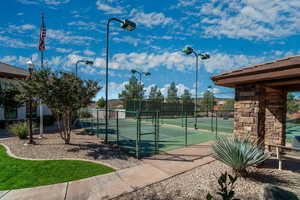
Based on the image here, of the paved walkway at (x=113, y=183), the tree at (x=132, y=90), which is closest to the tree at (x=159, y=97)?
the tree at (x=132, y=90)

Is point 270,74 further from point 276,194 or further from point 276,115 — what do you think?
point 276,115

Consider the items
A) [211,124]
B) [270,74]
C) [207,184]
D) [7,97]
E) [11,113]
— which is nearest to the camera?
[207,184]

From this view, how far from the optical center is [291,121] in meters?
18.6

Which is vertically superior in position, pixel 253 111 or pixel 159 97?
pixel 159 97

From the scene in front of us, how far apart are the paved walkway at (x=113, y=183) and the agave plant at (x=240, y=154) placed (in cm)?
119

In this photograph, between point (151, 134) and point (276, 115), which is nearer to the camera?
point (276, 115)

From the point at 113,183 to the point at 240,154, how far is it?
3383 millimetres

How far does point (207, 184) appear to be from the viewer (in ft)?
12.5

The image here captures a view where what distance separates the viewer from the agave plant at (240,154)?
3865 mm

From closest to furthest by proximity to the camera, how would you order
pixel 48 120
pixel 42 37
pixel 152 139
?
pixel 42 37 → pixel 152 139 → pixel 48 120

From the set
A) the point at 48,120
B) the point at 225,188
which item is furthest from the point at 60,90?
the point at 48,120

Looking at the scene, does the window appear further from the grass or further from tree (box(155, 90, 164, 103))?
tree (box(155, 90, 164, 103))

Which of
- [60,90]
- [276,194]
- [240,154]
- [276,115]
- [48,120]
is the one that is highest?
[60,90]

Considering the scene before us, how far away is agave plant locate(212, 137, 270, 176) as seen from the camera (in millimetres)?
3865
